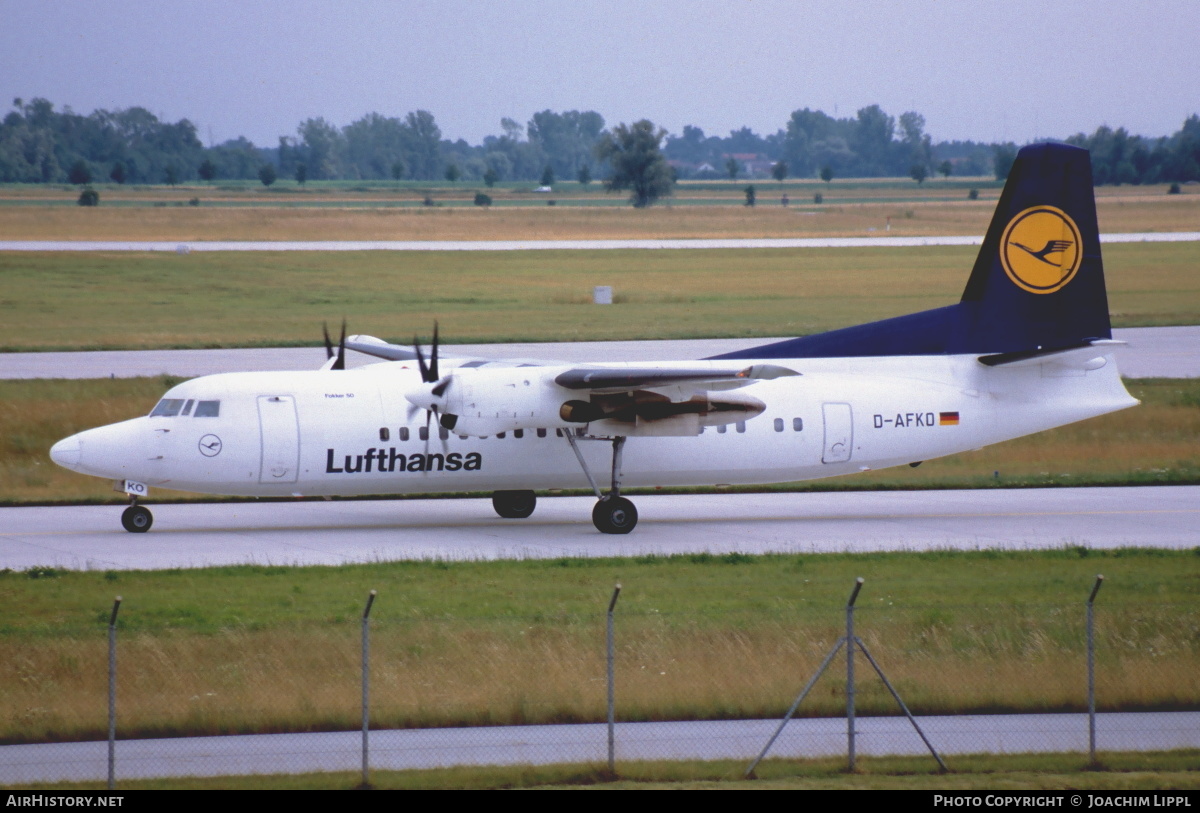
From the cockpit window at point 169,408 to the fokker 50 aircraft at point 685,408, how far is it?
1.3 inches

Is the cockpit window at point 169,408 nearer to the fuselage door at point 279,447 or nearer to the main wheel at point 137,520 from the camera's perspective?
the fuselage door at point 279,447

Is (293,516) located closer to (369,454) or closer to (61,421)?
(369,454)

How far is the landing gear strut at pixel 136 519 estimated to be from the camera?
2330 centimetres

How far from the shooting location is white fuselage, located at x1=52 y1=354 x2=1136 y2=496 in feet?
74.3

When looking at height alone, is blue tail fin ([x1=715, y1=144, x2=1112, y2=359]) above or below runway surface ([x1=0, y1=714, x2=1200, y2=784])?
above

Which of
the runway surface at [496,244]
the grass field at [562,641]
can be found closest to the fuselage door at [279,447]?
the grass field at [562,641]

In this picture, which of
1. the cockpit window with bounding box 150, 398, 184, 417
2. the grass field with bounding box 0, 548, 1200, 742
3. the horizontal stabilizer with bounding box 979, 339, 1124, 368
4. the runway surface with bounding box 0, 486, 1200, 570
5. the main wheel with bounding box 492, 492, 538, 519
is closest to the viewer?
the grass field with bounding box 0, 548, 1200, 742

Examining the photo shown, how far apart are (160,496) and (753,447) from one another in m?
12.7

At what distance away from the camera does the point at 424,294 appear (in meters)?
66.8

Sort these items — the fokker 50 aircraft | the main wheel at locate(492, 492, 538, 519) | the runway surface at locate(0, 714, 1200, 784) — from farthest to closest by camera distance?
the main wheel at locate(492, 492, 538, 519), the fokker 50 aircraft, the runway surface at locate(0, 714, 1200, 784)

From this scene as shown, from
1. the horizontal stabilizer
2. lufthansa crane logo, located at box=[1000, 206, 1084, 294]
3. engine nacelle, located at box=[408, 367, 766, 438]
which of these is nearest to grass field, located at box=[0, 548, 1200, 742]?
engine nacelle, located at box=[408, 367, 766, 438]

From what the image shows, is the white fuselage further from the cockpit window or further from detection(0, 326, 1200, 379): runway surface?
detection(0, 326, 1200, 379): runway surface

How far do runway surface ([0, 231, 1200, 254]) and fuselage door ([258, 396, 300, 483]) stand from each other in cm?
6316

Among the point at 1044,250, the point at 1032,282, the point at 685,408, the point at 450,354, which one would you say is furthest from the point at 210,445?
the point at 450,354
